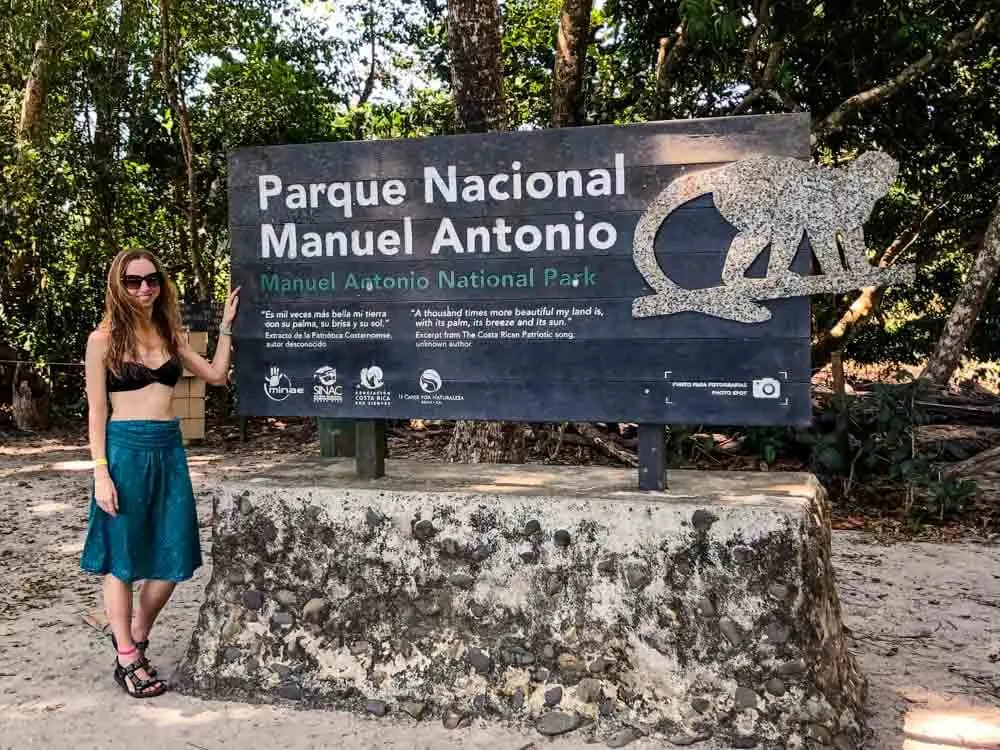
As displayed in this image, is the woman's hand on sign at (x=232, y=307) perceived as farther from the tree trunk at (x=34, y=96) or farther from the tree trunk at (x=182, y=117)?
the tree trunk at (x=34, y=96)

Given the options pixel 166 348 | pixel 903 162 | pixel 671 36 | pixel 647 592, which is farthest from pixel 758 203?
pixel 903 162

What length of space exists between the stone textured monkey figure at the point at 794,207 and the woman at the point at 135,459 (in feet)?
6.54

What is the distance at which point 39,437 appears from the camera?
10.9 metres

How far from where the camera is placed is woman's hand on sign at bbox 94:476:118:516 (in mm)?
3330

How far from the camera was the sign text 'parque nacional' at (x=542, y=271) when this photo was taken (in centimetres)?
310

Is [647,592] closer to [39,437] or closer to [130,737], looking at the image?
[130,737]

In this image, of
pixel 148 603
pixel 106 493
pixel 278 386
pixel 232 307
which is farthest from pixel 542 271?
pixel 148 603

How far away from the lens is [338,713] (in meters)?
3.28

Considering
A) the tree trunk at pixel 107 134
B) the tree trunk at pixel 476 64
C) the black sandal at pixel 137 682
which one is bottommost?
the black sandal at pixel 137 682

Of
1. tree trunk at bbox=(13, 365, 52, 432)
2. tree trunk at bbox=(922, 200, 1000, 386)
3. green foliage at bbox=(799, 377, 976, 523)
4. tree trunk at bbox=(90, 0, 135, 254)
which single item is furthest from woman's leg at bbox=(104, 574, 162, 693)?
tree trunk at bbox=(90, 0, 135, 254)

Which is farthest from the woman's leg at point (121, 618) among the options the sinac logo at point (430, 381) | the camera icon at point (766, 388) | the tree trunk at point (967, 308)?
the tree trunk at point (967, 308)

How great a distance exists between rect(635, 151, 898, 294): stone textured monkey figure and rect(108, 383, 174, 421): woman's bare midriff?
2.14m

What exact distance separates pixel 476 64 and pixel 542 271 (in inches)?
118

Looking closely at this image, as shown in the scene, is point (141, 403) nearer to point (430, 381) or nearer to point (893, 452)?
point (430, 381)
